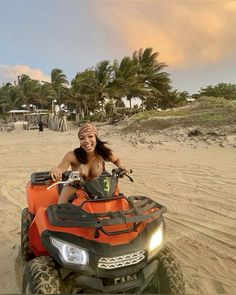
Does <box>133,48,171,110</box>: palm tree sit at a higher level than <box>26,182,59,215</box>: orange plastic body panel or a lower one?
higher

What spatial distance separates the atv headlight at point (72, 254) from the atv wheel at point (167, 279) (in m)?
0.67

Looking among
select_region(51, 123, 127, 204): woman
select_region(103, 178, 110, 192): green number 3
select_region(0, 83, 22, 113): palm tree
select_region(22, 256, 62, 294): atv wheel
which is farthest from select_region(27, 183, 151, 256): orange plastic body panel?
select_region(0, 83, 22, 113): palm tree

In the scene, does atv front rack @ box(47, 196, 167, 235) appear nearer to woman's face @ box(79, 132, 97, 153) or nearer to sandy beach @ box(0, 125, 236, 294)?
woman's face @ box(79, 132, 97, 153)

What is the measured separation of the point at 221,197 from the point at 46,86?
4922 cm

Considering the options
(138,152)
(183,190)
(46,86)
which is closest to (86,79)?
(46,86)

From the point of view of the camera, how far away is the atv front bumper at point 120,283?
2.56 metres

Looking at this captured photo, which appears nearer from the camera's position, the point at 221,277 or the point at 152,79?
the point at 221,277

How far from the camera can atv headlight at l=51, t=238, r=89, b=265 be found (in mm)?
2523

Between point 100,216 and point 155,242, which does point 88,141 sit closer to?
point 100,216

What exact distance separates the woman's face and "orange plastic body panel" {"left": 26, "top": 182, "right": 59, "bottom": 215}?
1.90 ft

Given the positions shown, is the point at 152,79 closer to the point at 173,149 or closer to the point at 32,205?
the point at 173,149

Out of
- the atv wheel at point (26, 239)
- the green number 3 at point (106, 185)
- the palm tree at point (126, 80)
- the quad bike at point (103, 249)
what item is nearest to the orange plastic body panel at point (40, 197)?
the atv wheel at point (26, 239)

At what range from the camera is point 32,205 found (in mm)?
3771

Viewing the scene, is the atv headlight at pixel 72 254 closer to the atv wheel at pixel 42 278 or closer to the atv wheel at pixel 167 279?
the atv wheel at pixel 42 278
